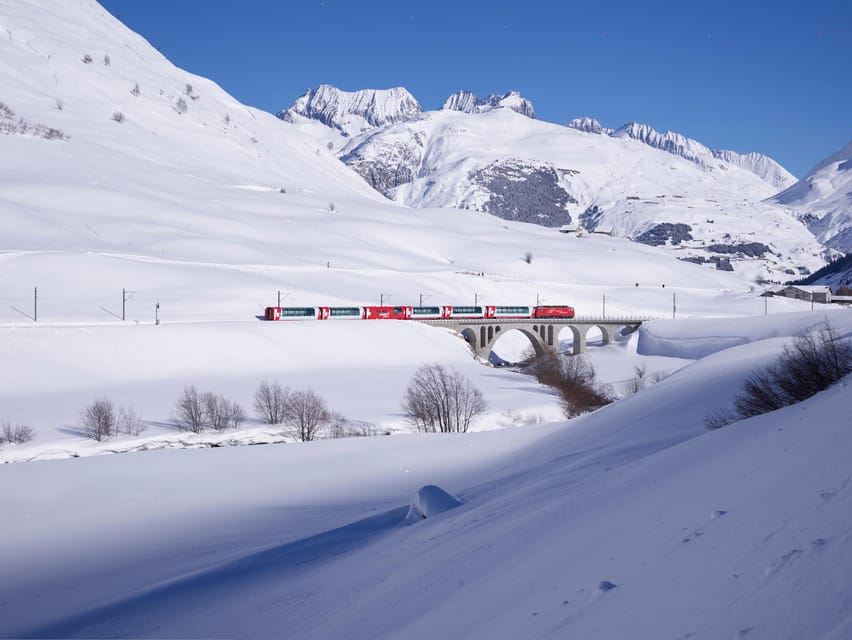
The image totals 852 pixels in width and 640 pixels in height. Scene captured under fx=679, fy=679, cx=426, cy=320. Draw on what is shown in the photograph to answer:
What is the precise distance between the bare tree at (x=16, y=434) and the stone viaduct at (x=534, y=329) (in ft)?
151

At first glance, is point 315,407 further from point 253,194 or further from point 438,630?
point 253,194

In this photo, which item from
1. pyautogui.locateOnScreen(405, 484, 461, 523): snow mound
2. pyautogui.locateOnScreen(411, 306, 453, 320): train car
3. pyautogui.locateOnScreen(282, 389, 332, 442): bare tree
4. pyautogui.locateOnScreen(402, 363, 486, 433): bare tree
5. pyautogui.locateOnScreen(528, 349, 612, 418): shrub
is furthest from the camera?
pyautogui.locateOnScreen(411, 306, 453, 320): train car

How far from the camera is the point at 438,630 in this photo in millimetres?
7348

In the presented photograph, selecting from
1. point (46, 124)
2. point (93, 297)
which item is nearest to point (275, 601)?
point (93, 297)

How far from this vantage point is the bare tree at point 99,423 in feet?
120

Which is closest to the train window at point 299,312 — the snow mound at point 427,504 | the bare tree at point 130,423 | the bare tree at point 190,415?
the bare tree at point 190,415

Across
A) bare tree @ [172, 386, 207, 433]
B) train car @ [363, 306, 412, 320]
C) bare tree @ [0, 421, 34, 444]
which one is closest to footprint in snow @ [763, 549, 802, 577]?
bare tree @ [172, 386, 207, 433]

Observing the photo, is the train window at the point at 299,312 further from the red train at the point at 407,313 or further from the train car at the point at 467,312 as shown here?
the train car at the point at 467,312

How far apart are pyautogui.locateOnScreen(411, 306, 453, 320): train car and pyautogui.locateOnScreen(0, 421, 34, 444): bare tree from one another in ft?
150

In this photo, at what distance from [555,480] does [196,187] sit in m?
121

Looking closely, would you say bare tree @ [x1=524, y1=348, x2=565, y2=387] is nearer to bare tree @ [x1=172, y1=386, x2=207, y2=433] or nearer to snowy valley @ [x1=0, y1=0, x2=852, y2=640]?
snowy valley @ [x1=0, y1=0, x2=852, y2=640]

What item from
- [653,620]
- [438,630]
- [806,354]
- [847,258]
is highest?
[847,258]

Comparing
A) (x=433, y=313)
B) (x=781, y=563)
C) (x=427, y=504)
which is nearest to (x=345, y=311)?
(x=433, y=313)

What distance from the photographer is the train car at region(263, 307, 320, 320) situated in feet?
222
